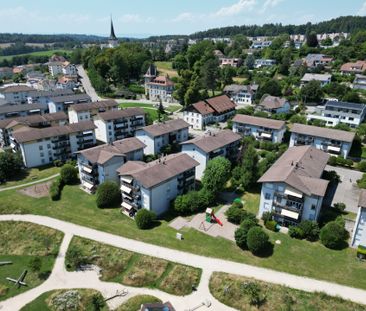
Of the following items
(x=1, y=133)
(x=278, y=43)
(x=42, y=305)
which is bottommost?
(x=42, y=305)

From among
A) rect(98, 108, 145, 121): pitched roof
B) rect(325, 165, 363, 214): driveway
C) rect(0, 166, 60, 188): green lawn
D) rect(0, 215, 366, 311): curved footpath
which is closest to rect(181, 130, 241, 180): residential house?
rect(325, 165, 363, 214): driveway

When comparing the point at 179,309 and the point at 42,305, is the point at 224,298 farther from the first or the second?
the point at 42,305

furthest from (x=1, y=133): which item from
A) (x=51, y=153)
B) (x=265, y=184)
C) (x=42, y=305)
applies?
(x=265, y=184)

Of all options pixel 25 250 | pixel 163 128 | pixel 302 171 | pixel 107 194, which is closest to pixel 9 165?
pixel 25 250

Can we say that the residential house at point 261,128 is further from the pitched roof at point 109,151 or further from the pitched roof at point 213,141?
the pitched roof at point 109,151

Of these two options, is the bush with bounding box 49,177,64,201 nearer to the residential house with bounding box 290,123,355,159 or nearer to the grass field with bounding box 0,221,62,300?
the grass field with bounding box 0,221,62,300
